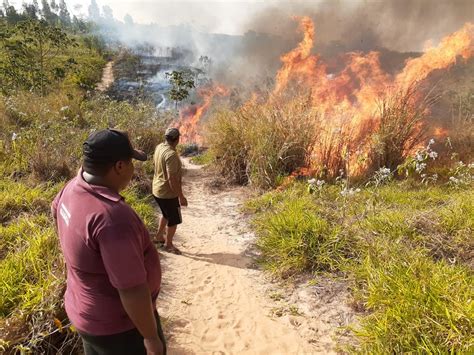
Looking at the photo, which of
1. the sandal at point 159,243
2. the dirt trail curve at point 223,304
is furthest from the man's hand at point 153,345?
the sandal at point 159,243

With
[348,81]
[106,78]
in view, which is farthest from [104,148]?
[106,78]

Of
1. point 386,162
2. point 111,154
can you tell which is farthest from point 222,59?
point 111,154

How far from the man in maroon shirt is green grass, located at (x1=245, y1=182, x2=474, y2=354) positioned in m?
1.95

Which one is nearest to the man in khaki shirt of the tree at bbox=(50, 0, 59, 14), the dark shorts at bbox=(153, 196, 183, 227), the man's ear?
the dark shorts at bbox=(153, 196, 183, 227)

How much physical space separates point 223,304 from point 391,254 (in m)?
1.88

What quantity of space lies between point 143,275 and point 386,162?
20.5 ft

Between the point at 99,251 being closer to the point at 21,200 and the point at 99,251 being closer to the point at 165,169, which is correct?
the point at 165,169

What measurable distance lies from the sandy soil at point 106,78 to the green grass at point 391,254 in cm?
2101

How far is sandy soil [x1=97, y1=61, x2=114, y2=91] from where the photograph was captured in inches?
924

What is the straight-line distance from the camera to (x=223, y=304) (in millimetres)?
3703

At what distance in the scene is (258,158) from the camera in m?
7.14

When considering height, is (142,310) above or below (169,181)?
above

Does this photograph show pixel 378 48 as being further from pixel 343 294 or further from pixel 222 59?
pixel 343 294

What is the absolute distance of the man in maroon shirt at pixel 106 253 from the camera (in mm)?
1384
